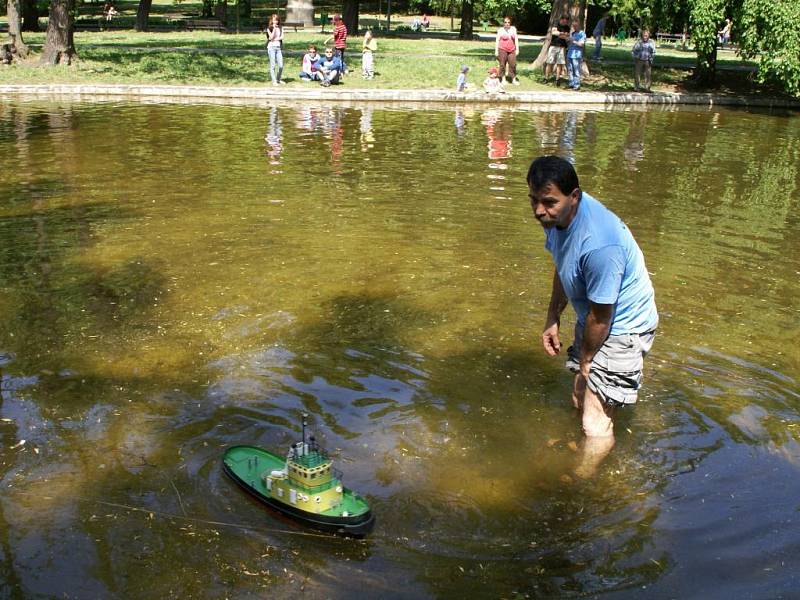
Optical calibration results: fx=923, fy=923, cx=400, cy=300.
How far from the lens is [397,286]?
9.35 metres

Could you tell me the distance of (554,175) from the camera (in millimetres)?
4934

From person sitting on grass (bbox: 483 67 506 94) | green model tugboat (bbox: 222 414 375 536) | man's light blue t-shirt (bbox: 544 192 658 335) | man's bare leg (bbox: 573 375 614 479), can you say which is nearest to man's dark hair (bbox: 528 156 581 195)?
man's light blue t-shirt (bbox: 544 192 658 335)

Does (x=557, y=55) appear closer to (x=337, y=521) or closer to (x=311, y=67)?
(x=311, y=67)

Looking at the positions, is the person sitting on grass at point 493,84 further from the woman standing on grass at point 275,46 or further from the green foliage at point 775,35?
the green foliage at point 775,35

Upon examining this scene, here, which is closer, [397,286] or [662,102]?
[397,286]

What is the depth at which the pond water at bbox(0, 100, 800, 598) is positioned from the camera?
4.90 meters

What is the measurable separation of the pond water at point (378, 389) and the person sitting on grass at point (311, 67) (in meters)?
13.4

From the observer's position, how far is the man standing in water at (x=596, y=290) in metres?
4.99

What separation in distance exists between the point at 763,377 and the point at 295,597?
4.53 meters

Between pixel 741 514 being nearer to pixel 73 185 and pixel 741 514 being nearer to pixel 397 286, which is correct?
pixel 397 286

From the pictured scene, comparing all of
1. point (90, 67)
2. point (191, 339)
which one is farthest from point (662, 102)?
point (191, 339)

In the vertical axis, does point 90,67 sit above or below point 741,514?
above

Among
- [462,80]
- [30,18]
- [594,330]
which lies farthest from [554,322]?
[30,18]

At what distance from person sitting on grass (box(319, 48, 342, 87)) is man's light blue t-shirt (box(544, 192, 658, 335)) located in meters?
22.4
